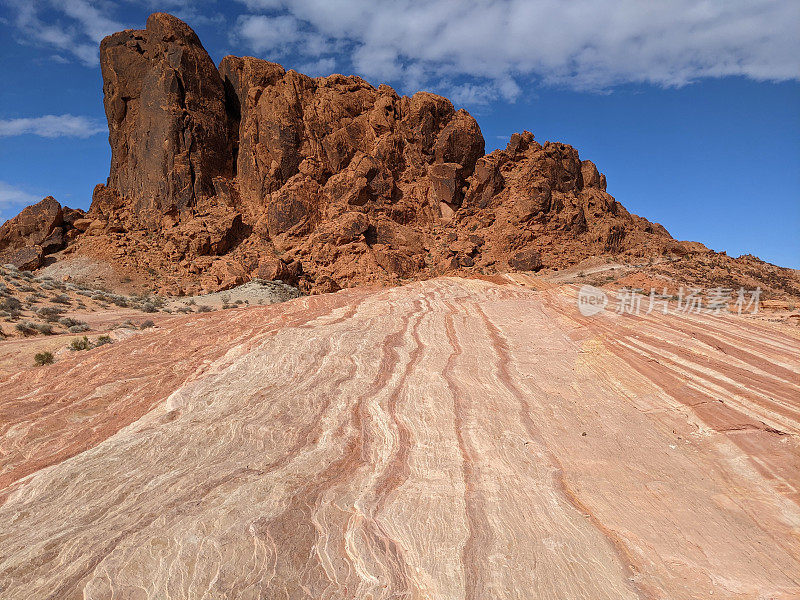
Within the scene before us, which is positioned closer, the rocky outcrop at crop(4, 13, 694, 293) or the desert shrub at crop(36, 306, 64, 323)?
the desert shrub at crop(36, 306, 64, 323)

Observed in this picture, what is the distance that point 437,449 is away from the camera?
166 inches

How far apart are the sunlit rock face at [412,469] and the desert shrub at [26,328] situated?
1056 cm

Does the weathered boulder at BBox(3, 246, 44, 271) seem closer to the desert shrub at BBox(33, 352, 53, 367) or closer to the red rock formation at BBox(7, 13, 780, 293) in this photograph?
the red rock formation at BBox(7, 13, 780, 293)

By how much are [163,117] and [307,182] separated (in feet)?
45.2

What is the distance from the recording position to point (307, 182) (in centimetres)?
4025

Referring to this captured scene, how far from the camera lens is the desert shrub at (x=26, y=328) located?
14844 millimetres

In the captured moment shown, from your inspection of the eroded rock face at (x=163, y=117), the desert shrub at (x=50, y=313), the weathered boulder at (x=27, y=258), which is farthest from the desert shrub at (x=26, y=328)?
the eroded rock face at (x=163, y=117)

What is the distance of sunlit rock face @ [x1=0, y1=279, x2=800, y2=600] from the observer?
8.99ft

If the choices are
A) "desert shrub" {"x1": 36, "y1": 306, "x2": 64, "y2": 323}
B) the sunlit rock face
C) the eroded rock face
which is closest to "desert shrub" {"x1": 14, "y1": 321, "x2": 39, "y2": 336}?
"desert shrub" {"x1": 36, "y1": 306, "x2": 64, "y2": 323}

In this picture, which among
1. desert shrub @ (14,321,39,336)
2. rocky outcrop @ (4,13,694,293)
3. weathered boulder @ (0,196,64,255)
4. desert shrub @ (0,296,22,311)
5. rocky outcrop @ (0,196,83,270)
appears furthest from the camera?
rocky outcrop @ (4,13,694,293)

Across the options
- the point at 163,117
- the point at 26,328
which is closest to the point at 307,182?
the point at 163,117

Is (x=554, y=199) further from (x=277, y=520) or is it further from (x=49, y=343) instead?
(x=277, y=520)

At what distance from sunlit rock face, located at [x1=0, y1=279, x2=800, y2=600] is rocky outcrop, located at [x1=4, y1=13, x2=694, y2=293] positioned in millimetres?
29153

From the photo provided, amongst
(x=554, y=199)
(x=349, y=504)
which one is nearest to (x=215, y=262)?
(x=554, y=199)
